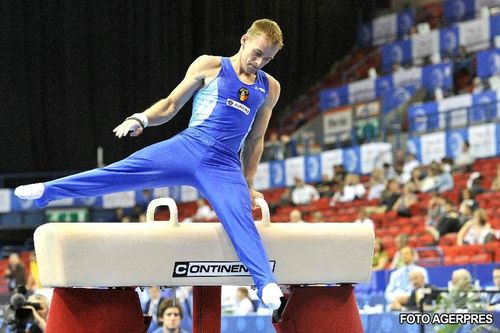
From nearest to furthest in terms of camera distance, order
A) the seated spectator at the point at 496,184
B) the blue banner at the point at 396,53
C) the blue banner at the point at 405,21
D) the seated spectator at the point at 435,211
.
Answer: the seated spectator at the point at 435,211, the seated spectator at the point at 496,184, the blue banner at the point at 396,53, the blue banner at the point at 405,21

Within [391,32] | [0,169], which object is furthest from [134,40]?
[391,32]

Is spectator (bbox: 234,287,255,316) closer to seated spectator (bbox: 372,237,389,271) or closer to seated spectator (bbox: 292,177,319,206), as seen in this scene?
seated spectator (bbox: 372,237,389,271)

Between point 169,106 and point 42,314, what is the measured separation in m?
2.86

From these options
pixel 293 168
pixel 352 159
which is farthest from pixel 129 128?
pixel 293 168

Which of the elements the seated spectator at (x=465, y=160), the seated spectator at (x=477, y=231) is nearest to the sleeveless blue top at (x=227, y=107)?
the seated spectator at (x=477, y=231)

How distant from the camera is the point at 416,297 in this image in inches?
297

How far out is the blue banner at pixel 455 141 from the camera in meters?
14.3

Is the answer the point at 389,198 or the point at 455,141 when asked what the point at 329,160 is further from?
the point at 389,198

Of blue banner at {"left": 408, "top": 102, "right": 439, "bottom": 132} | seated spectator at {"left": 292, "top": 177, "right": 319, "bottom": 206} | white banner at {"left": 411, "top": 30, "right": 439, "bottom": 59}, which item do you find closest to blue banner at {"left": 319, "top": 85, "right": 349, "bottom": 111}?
white banner at {"left": 411, "top": 30, "right": 439, "bottom": 59}

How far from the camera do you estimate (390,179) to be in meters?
14.3

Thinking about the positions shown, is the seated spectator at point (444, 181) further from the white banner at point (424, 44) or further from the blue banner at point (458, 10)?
the blue banner at point (458, 10)

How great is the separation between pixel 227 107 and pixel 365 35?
19.9 m

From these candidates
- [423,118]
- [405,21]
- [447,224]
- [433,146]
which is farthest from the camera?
[405,21]

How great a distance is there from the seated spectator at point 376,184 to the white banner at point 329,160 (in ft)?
6.45
